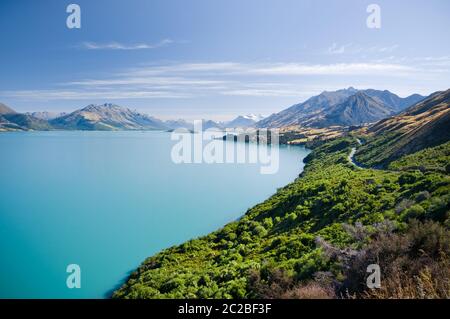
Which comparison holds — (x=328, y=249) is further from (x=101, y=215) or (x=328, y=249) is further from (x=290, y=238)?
(x=101, y=215)

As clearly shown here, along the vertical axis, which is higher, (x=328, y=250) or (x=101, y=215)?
(x=328, y=250)

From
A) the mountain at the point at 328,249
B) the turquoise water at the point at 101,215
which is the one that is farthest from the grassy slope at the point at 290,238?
the turquoise water at the point at 101,215

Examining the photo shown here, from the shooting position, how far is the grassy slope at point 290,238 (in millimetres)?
19859

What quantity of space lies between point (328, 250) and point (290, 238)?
11845mm

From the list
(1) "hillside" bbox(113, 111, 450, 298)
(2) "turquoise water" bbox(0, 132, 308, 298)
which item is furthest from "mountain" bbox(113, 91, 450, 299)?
(2) "turquoise water" bbox(0, 132, 308, 298)

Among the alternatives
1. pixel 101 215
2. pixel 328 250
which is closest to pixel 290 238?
pixel 328 250

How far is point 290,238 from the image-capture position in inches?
1169

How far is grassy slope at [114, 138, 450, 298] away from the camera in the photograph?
19.9m

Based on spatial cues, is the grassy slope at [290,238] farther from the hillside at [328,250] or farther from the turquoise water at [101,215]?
the turquoise water at [101,215]
